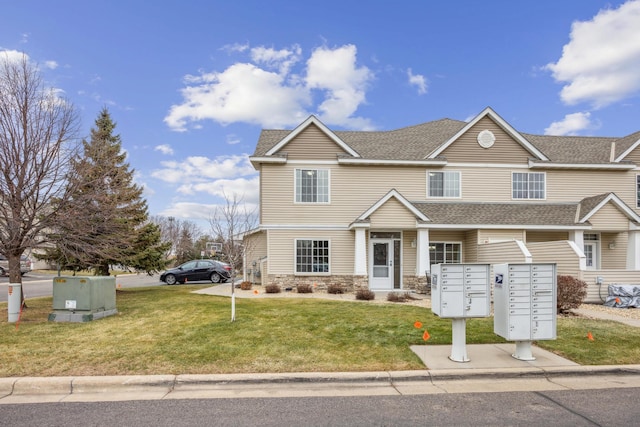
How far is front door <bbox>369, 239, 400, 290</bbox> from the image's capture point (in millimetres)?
16922

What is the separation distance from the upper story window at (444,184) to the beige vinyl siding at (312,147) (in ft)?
14.3

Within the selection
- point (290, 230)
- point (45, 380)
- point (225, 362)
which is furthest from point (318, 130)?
point (45, 380)

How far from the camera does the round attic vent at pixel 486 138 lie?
1795 cm

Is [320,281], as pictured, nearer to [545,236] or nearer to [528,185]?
[545,236]

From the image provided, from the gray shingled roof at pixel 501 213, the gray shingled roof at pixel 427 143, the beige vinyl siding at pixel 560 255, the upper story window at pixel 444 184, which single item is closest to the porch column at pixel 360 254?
the gray shingled roof at pixel 501 213

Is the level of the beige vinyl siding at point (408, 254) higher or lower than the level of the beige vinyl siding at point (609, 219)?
lower

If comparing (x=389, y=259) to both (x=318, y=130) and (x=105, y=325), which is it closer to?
(x=318, y=130)

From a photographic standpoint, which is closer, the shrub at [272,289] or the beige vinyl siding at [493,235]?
the shrub at [272,289]

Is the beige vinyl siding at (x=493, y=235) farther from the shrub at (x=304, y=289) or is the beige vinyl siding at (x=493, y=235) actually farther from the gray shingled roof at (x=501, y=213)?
the shrub at (x=304, y=289)

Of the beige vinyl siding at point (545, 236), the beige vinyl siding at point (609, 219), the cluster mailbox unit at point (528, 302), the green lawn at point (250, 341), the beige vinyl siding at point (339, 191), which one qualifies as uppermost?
the beige vinyl siding at point (339, 191)

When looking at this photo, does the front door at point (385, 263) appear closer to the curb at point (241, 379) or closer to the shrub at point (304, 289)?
the shrub at point (304, 289)

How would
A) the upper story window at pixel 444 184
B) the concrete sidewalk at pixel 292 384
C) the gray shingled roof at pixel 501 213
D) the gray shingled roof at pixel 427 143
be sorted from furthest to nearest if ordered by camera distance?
the gray shingled roof at pixel 427 143, the upper story window at pixel 444 184, the gray shingled roof at pixel 501 213, the concrete sidewalk at pixel 292 384

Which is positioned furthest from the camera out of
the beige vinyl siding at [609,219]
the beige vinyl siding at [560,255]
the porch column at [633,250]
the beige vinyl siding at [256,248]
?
the beige vinyl siding at [256,248]

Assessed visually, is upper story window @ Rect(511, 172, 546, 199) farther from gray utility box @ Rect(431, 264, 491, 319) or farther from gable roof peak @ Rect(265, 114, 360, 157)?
gray utility box @ Rect(431, 264, 491, 319)
